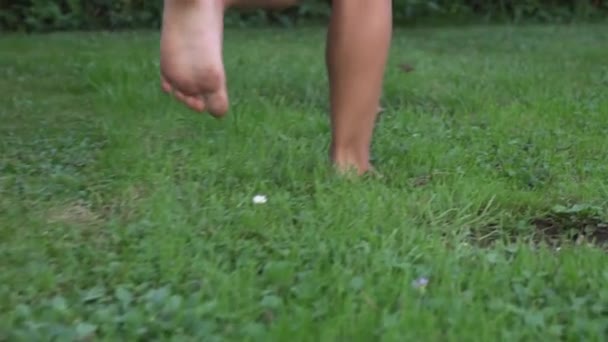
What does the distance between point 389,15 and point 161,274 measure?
1015 millimetres

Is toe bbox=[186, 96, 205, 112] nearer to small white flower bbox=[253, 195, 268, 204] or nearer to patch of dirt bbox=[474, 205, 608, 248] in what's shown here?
small white flower bbox=[253, 195, 268, 204]

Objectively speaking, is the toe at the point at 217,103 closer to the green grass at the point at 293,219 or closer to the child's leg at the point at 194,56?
the child's leg at the point at 194,56

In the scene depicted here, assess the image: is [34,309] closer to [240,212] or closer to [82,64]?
[240,212]

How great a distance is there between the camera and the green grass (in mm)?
1540

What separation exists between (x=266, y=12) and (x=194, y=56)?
7889 millimetres

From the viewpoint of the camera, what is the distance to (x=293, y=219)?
6.91 feet

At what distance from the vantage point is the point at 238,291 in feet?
5.36

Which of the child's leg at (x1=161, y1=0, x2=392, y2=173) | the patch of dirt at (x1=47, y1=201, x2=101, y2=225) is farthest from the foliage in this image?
the patch of dirt at (x1=47, y1=201, x2=101, y2=225)

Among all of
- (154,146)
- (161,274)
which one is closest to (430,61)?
(154,146)

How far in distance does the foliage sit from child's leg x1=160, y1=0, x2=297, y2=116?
736cm

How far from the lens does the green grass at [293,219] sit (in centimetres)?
154

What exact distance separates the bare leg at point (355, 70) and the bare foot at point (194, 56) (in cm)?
43

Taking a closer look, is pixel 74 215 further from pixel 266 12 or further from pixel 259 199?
pixel 266 12

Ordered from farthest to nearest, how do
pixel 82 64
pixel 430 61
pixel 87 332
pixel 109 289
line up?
1. pixel 430 61
2. pixel 82 64
3. pixel 109 289
4. pixel 87 332
